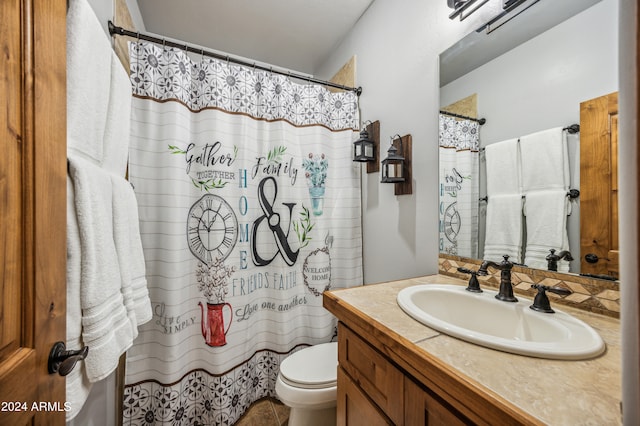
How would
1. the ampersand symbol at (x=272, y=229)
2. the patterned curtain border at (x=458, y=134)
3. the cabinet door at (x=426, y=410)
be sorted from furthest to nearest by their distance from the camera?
the ampersand symbol at (x=272, y=229) < the patterned curtain border at (x=458, y=134) < the cabinet door at (x=426, y=410)

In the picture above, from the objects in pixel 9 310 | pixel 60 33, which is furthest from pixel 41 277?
pixel 60 33

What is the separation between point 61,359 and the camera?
1.82 ft

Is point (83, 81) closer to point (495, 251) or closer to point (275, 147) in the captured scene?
point (275, 147)

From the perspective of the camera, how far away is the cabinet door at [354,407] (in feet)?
2.34

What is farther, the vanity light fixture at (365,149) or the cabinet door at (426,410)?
the vanity light fixture at (365,149)

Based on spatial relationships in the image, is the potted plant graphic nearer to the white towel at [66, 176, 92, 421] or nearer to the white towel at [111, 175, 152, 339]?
the white towel at [111, 175, 152, 339]

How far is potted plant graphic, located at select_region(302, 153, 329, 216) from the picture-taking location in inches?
64.7

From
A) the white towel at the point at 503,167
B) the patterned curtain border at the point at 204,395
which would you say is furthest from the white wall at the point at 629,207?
the patterned curtain border at the point at 204,395

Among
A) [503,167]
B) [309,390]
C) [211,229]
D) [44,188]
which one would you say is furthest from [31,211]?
[503,167]

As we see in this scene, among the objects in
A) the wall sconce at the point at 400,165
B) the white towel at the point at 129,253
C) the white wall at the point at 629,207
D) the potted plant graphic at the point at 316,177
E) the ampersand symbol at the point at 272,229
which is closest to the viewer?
the white wall at the point at 629,207

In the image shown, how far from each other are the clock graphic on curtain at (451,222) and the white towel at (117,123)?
4.49ft

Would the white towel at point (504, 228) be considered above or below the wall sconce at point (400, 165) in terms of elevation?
below

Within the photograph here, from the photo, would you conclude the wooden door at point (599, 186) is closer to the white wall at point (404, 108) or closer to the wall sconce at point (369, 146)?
the white wall at point (404, 108)

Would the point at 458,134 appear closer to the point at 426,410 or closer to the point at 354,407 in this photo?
the point at 426,410
